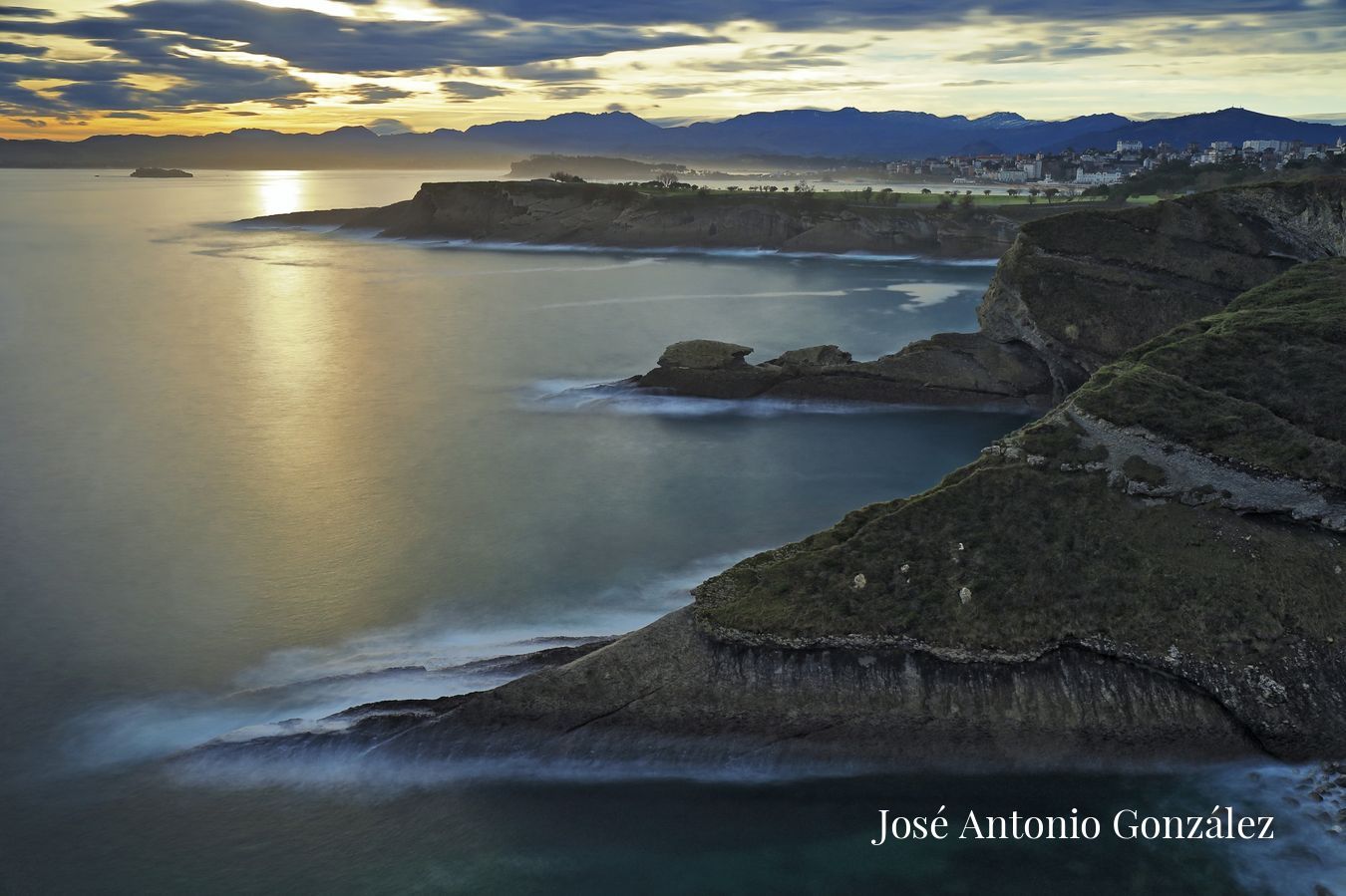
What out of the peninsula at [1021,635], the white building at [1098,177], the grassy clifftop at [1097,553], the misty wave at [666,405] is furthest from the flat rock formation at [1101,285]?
the white building at [1098,177]

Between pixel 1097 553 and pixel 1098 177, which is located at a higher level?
pixel 1098 177

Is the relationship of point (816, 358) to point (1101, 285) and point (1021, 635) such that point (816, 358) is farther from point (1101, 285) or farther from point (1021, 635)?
point (1021, 635)

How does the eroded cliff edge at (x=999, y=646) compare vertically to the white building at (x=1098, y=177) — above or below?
below

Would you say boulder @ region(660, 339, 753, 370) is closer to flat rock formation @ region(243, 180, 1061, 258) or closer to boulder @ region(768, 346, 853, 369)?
boulder @ region(768, 346, 853, 369)

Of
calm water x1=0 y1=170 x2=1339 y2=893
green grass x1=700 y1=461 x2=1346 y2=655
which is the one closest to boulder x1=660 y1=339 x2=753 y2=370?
calm water x1=0 y1=170 x2=1339 y2=893

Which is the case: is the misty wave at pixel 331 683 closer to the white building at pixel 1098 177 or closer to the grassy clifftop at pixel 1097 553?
the grassy clifftop at pixel 1097 553

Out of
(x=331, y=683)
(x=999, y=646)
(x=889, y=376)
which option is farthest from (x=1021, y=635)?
(x=889, y=376)

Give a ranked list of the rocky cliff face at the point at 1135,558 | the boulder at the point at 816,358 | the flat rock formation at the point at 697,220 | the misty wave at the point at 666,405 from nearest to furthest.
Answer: the rocky cliff face at the point at 1135,558, the misty wave at the point at 666,405, the boulder at the point at 816,358, the flat rock formation at the point at 697,220
